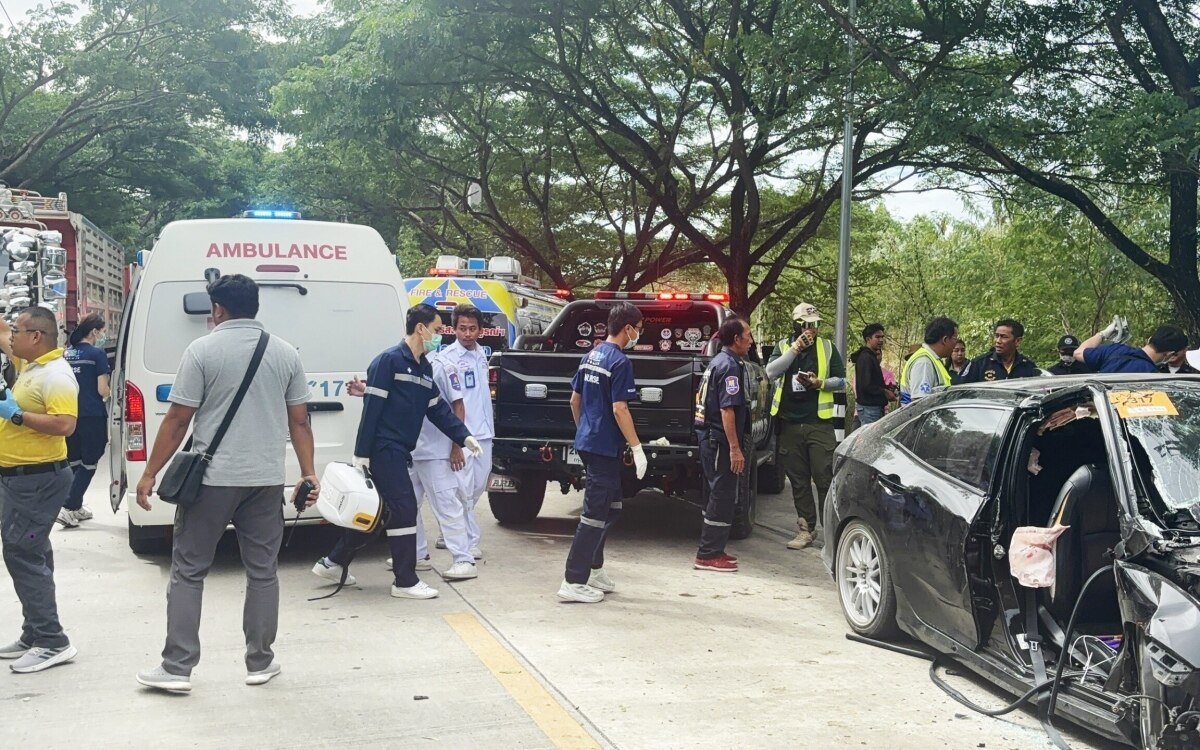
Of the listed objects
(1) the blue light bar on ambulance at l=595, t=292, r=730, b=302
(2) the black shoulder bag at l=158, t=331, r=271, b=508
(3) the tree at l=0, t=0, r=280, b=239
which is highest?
(3) the tree at l=0, t=0, r=280, b=239

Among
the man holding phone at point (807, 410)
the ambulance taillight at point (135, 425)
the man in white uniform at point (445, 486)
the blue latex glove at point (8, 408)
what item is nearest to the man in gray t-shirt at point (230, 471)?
the blue latex glove at point (8, 408)

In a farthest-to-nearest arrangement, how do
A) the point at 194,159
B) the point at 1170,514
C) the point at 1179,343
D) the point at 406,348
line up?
the point at 194,159 → the point at 1179,343 → the point at 406,348 → the point at 1170,514

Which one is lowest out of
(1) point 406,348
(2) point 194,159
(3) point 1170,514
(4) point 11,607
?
(4) point 11,607

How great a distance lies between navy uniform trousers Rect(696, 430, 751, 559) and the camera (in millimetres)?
8195

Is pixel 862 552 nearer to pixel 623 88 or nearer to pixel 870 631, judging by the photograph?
pixel 870 631

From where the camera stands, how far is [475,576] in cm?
775

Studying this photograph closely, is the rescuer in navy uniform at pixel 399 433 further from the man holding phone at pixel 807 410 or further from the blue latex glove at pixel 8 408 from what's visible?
the man holding phone at pixel 807 410

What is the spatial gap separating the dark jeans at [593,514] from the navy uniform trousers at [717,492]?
1223 millimetres

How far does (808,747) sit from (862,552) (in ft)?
6.24

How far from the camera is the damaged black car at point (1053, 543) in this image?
4031mm

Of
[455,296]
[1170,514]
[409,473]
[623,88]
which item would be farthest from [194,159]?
[1170,514]

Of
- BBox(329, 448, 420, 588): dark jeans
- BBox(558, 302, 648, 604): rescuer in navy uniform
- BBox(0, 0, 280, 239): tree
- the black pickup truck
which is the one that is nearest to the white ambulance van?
BBox(329, 448, 420, 588): dark jeans

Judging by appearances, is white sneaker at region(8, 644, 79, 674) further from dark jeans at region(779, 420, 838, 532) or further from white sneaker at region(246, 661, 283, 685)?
dark jeans at region(779, 420, 838, 532)

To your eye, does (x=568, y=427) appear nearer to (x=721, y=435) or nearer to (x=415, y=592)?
(x=721, y=435)
